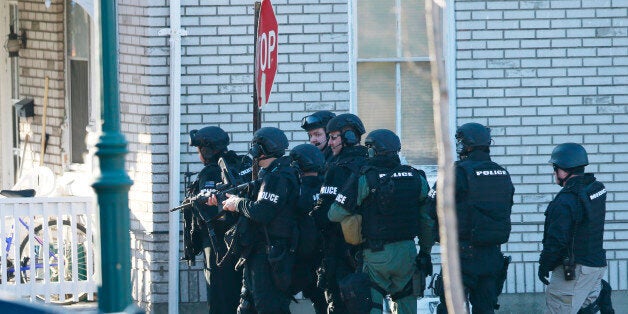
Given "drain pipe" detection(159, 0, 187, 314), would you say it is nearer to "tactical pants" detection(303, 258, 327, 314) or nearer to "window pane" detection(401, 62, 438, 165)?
"tactical pants" detection(303, 258, 327, 314)

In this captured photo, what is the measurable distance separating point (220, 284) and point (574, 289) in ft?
8.83

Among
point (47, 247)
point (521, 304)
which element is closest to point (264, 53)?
point (47, 247)

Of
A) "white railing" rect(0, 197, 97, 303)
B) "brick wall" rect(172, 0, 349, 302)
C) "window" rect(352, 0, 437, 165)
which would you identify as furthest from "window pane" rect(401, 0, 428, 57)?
"white railing" rect(0, 197, 97, 303)

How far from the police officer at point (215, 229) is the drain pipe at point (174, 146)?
585 mm

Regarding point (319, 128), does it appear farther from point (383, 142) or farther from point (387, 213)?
point (387, 213)

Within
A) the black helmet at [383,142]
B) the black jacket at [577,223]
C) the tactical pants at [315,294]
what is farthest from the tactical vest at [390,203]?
the black jacket at [577,223]

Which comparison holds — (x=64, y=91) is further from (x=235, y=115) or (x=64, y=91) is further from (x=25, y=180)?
(x=235, y=115)

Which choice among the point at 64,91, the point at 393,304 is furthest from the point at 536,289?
the point at 64,91

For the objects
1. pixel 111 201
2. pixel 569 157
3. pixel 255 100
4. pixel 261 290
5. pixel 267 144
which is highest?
pixel 255 100

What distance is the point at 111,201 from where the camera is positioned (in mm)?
6473

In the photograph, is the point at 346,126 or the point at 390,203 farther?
the point at 346,126

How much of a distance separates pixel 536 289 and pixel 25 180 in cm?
508

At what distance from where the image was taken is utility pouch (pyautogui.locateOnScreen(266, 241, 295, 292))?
9.41m

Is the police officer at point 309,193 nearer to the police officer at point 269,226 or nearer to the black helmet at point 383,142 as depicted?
the police officer at point 269,226
